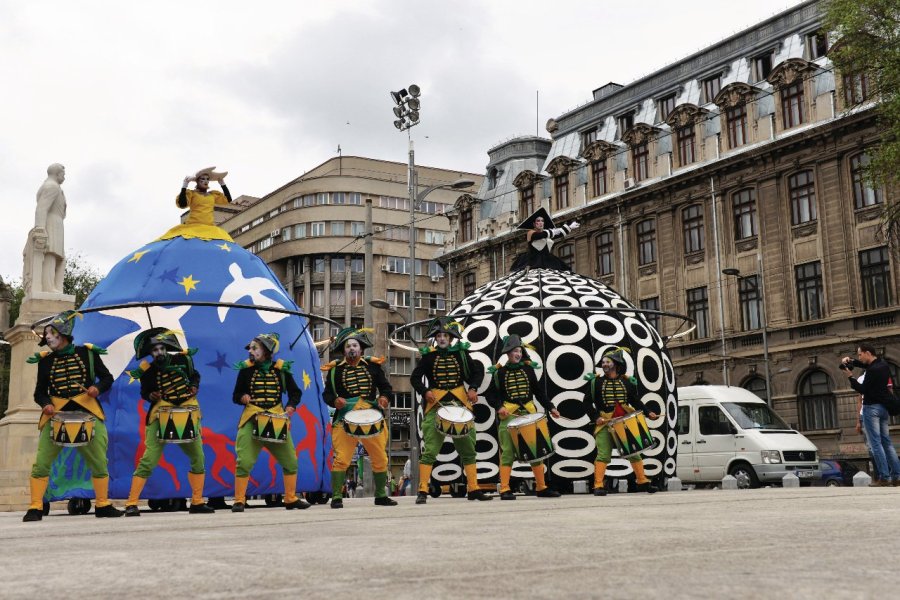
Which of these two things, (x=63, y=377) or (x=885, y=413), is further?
(x=885, y=413)

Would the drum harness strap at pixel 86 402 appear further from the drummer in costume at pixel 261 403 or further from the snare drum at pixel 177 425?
the drummer in costume at pixel 261 403

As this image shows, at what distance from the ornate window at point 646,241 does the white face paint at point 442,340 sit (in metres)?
28.6

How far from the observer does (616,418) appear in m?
12.8

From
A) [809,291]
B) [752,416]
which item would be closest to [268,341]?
[752,416]

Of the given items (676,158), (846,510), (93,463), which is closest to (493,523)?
(846,510)

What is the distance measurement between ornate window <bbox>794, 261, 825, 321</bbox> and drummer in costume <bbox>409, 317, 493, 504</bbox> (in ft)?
79.0

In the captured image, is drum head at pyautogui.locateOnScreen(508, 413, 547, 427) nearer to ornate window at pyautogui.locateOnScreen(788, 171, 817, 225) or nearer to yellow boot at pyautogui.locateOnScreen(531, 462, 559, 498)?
yellow boot at pyautogui.locateOnScreen(531, 462, 559, 498)

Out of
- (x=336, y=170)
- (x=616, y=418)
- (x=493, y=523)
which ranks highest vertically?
(x=336, y=170)

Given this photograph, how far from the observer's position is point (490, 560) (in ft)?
12.1

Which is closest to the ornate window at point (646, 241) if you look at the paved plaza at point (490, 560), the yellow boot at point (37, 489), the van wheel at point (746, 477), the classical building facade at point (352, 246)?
the van wheel at point (746, 477)

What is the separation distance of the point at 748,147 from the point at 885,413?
973 inches

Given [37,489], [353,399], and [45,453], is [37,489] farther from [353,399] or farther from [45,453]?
[353,399]

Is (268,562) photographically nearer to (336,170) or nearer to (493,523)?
(493,523)

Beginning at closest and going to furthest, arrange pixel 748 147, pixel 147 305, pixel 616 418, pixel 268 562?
pixel 268 562 → pixel 147 305 → pixel 616 418 → pixel 748 147
